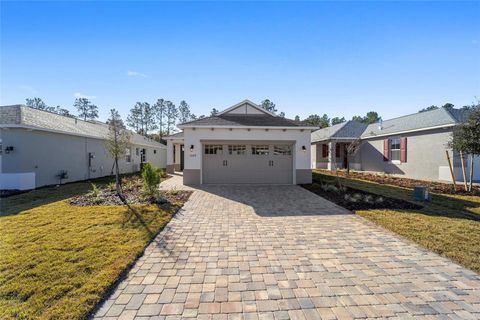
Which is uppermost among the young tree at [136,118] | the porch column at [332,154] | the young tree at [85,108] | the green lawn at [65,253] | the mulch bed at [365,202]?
the young tree at [85,108]

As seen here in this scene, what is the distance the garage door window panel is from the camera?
13.3 metres

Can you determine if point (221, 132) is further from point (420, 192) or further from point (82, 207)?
point (420, 192)

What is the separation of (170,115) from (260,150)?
137 feet

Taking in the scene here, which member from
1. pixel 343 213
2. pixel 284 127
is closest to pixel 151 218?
pixel 343 213

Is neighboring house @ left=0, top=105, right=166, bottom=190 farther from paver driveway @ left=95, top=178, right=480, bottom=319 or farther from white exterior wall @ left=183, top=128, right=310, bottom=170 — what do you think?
paver driveway @ left=95, top=178, right=480, bottom=319

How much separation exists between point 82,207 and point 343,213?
8686mm

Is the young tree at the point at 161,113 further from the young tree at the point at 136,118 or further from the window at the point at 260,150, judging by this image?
the window at the point at 260,150

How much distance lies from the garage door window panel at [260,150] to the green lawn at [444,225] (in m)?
6.84

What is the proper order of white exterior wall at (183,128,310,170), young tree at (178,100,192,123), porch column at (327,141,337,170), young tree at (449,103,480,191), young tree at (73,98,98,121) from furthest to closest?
young tree at (73,98,98,121) → young tree at (178,100,192,123) → porch column at (327,141,337,170) → white exterior wall at (183,128,310,170) → young tree at (449,103,480,191)

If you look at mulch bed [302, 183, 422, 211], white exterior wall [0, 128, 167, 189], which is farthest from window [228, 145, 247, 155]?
white exterior wall [0, 128, 167, 189]

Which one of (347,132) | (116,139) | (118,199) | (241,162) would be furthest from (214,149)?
(347,132)

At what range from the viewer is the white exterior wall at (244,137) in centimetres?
1289

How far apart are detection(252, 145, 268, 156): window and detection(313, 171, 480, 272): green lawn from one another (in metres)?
6.86

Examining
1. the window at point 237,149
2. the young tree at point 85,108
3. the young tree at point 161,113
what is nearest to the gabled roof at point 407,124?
the window at point 237,149
